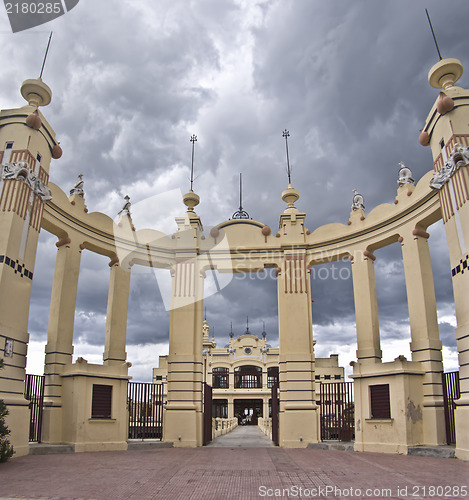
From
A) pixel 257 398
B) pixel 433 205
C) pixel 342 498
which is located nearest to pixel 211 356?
pixel 257 398

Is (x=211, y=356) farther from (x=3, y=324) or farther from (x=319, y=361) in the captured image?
(x=3, y=324)

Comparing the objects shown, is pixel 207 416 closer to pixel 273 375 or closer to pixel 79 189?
pixel 273 375

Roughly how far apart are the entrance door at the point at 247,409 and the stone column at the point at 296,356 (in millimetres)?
35077

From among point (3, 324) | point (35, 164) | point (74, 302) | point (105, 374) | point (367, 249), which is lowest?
point (105, 374)

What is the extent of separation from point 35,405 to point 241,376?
38916mm

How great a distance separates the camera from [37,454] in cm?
1280

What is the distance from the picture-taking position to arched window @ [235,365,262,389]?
51.1 meters

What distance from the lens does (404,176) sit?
16.6 meters

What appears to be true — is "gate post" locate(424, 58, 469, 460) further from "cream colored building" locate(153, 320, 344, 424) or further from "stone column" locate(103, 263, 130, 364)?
"cream colored building" locate(153, 320, 344, 424)

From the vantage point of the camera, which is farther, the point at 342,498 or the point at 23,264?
the point at 23,264

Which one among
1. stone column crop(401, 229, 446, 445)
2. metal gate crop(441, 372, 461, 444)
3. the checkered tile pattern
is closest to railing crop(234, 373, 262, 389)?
stone column crop(401, 229, 446, 445)

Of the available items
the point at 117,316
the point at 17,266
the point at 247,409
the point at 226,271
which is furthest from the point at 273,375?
the point at 247,409

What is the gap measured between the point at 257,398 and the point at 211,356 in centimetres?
682

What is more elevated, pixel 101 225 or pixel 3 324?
pixel 101 225
